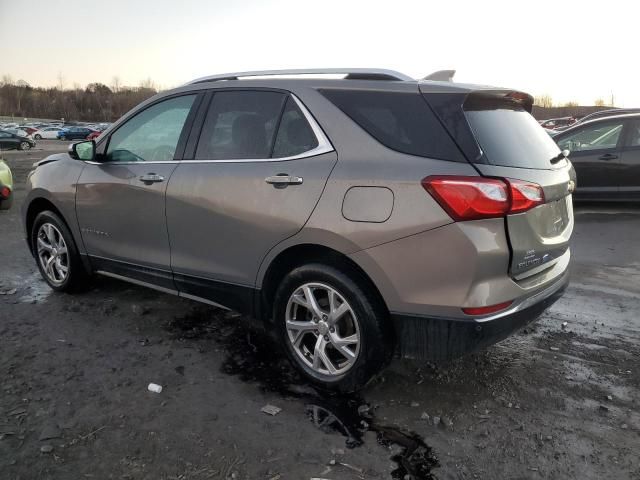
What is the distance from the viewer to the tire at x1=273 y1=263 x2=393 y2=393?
2865mm

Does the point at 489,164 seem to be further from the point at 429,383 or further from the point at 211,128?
the point at 211,128

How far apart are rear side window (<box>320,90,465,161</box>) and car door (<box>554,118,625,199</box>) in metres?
6.98

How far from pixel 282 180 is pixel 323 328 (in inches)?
35.0

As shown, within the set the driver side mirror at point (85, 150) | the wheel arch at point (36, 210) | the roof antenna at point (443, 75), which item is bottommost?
the wheel arch at point (36, 210)

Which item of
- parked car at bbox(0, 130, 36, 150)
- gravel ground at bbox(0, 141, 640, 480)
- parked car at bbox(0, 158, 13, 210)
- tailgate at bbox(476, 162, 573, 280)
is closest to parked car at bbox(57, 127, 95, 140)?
parked car at bbox(0, 130, 36, 150)

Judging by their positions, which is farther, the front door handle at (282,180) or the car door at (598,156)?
the car door at (598,156)

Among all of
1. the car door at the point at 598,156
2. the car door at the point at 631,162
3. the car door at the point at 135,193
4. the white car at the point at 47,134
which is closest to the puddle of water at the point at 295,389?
the car door at the point at 135,193

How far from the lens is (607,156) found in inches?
337

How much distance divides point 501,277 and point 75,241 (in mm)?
3602

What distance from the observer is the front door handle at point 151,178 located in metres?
3.77

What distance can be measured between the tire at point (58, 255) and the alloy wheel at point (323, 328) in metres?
2.41

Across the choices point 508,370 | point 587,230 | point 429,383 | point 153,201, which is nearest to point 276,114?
point 153,201

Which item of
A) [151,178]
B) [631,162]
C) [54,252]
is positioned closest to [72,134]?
[54,252]

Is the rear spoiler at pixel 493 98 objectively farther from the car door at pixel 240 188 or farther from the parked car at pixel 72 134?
the parked car at pixel 72 134
